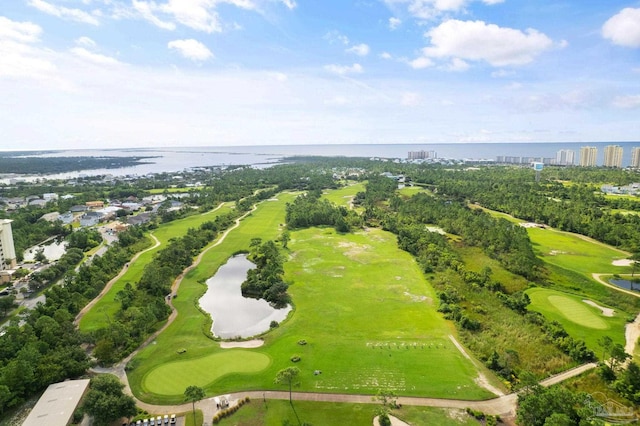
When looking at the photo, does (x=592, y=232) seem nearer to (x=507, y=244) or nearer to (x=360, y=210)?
(x=507, y=244)

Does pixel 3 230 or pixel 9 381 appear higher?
pixel 3 230

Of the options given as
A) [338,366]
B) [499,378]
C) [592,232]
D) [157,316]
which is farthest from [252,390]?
[592,232]

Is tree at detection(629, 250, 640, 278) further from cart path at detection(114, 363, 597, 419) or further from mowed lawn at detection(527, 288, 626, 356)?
cart path at detection(114, 363, 597, 419)

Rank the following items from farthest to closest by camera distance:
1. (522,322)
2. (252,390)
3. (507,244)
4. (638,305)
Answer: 1. (507,244)
2. (638,305)
3. (522,322)
4. (252,390)

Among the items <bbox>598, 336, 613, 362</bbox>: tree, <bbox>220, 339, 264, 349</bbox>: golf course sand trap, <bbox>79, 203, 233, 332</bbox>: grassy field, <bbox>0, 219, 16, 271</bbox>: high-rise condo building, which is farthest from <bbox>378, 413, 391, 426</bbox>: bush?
<bbox>0, 219, 16, 271</bbox>: high-rise condo building

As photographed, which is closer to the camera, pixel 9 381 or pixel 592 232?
pixel 9 381

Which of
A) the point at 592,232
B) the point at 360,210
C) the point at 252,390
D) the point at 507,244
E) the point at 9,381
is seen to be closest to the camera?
the point at 9,381

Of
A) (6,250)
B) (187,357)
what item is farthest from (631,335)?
(6,250)
